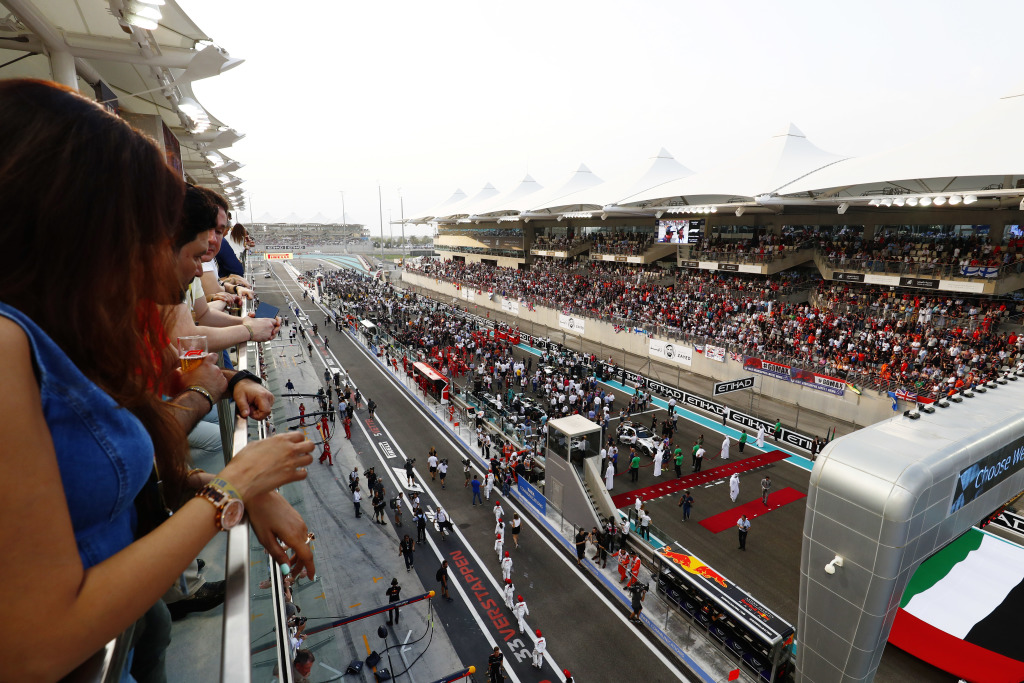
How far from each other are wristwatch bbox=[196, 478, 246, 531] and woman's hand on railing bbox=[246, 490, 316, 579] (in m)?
0.30

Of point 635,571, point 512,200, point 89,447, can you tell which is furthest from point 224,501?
point 512,200

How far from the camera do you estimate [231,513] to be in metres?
1.32

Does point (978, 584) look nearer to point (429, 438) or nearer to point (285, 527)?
point (285, 527)

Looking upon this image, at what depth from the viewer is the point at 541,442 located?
19266 mm

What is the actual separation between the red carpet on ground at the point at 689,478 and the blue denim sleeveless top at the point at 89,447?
15.6 m

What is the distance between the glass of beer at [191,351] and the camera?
2.62 metres

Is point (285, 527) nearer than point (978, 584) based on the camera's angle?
Yes

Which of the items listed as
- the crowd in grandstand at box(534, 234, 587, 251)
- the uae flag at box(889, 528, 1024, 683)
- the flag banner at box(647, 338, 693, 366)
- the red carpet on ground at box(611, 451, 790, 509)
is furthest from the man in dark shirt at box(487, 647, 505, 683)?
the crowd in grandstand at box(534, 234, 587, 251)

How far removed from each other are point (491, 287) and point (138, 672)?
1910 inches

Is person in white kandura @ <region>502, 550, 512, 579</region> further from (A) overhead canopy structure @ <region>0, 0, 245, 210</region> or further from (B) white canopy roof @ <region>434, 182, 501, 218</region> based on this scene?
(B) white canopy roof @ <region>434, 182, 501, 218</region>

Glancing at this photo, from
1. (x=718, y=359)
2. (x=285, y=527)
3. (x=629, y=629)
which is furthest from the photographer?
(x=718, y=359)

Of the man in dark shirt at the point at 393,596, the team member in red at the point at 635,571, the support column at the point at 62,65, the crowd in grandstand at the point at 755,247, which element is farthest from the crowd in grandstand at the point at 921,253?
the support column at the point at 62,65

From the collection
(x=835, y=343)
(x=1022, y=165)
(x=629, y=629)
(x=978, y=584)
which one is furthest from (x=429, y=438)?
(x=1022, y=165)

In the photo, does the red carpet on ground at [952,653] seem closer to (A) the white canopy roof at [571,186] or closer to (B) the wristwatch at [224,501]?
(B) the wristwatch at [224,501]
